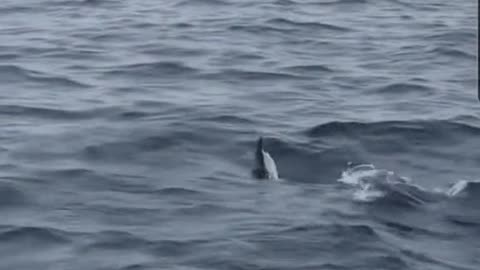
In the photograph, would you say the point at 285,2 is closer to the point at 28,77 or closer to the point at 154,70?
the point at 154,70

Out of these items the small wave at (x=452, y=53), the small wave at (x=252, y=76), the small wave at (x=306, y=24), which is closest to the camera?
the small wave at (x=252, y=76)

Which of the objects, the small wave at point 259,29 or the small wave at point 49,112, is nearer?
the small wave at point 49,112

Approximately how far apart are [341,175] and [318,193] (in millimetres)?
1113

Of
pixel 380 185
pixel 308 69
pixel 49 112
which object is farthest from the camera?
pixel 308 69

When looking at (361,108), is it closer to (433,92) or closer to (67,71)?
(433,92)

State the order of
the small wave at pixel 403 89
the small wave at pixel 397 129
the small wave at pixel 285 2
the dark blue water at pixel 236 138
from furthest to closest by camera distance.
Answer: the small wave at pixel 285 2
the small wave at pixel 403 89
the small wave at pixel 397 129
the dark blue water at pixel 236 138

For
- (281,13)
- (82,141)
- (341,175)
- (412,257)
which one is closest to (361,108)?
(341,175)

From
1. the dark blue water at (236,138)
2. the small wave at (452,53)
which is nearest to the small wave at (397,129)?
the dark blue water at (236,138)

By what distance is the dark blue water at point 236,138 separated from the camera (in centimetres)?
1531

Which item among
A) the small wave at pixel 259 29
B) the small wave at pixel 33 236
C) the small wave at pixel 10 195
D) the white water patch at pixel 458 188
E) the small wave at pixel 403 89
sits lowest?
the white water patch at pixel 458 188

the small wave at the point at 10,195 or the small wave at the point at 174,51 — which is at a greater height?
the small wave at the point at 174,51

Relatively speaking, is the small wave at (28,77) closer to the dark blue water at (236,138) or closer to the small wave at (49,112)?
the dark blue water at (236,138)

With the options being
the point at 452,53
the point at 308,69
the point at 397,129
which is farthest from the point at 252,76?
the point at 452,53

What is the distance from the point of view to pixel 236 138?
20.2 meters
